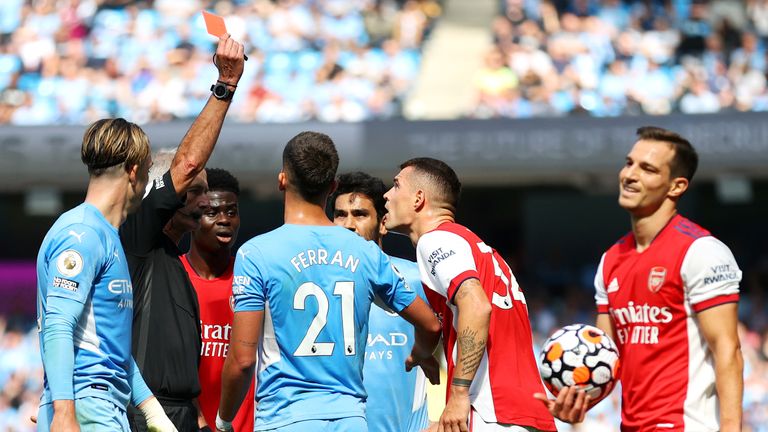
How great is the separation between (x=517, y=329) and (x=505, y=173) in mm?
9378

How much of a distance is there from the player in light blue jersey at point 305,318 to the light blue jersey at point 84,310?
50cm

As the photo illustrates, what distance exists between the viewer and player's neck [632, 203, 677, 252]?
529 cm

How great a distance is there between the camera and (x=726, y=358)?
4.82m

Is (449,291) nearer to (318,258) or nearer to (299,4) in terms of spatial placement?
(318,258)

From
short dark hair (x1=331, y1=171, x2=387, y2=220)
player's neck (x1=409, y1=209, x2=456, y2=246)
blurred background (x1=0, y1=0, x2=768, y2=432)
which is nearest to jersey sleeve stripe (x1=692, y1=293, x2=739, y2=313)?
player's neck (x1=409, y1=209, x2=456, y2=246)

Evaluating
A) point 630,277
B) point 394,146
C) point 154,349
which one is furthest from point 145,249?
point 394,146

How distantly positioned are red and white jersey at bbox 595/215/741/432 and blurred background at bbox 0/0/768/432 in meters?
7.98

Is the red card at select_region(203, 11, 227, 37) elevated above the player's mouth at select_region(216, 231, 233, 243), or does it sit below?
above

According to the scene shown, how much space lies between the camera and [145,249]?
508 cm

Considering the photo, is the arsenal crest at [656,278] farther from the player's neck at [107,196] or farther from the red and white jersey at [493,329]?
the player's neck at [107,196]

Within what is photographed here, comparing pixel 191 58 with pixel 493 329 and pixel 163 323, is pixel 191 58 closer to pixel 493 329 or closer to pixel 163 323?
pixel 163 323

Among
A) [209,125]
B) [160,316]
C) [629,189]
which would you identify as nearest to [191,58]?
[160,316]

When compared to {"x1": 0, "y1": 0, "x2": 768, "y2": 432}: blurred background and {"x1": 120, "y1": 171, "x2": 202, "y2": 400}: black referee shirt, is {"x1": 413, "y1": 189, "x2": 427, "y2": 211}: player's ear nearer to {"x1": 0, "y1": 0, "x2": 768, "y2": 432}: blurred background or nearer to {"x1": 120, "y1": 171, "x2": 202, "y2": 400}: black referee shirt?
{"x1": 120, "y1": 171, "x2": 202, "y2": 400}: black referee shirt

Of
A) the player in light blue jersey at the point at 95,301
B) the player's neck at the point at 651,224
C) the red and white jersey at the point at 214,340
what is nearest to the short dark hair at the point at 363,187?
the red and white jersey at the point at 214,340
